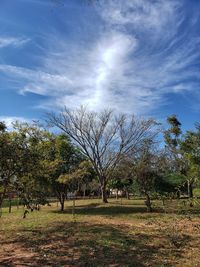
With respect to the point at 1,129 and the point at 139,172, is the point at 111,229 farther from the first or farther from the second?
the point at 139,172

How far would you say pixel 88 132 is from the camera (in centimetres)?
3775

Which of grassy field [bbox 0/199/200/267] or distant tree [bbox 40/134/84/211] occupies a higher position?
distant tree [bbox 40/134/84/211]

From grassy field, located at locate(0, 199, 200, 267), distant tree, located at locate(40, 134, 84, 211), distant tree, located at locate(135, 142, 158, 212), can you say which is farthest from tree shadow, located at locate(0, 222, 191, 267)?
distant tree, located at locate(40, 134, 84, 211)

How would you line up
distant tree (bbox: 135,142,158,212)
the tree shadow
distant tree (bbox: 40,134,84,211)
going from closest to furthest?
the tree shadow
distant tree (bbox: 135,142,158,212)
distant tree (bbox: 40,134,84,211)

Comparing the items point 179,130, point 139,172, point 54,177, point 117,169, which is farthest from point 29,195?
point 179,130

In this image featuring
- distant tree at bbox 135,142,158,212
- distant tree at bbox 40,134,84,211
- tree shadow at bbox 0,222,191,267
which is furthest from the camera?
distant tree at bbox 40,134,84,211

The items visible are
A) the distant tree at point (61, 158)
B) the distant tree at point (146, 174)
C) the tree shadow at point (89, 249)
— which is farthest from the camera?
the distant tree at point (61, 158)

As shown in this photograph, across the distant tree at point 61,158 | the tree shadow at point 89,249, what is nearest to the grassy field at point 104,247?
the tree shadow at point 89,249

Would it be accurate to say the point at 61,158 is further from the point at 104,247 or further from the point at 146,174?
the point at 104,247

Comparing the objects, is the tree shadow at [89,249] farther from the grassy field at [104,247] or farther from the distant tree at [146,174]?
the distant tree at [146,174]

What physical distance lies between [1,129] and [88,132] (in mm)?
25624

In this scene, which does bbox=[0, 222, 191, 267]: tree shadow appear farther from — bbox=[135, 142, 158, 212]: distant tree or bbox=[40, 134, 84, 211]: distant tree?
bbox=[40, 134, 84, 211]: distant tree

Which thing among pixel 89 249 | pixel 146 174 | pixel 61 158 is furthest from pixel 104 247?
pixel 61 158

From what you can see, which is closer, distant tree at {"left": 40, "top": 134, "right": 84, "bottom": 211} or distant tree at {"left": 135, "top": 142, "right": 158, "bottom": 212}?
distant tree at {"left": 135, "top": 142, "right": 158, "bottom": 212}
